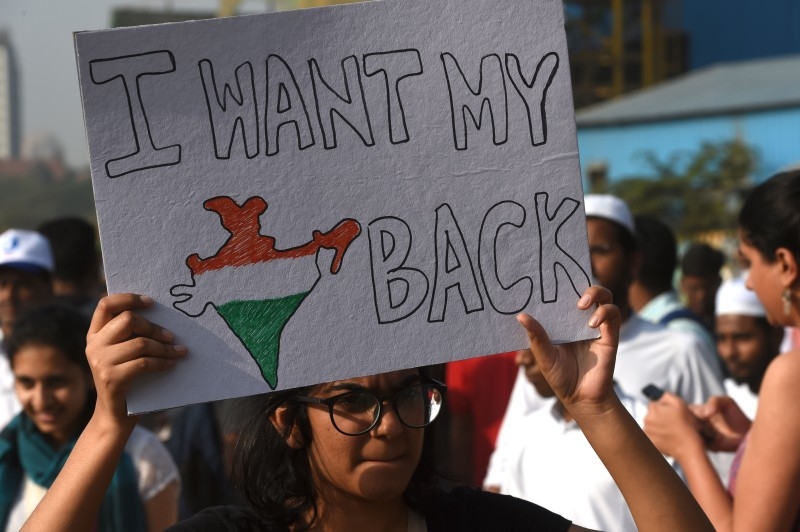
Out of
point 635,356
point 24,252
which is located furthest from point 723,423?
point 24,252

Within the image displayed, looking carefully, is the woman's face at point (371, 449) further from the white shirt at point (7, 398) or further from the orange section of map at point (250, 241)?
the white shirt at point (7, 398)

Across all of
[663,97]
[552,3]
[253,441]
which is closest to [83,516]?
[253,441]

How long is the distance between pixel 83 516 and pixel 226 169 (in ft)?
2.08

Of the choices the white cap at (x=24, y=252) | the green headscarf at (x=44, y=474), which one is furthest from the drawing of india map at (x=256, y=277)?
the white cap at (x=24, y=252)

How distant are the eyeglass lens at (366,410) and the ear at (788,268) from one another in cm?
114

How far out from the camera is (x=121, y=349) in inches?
80.6

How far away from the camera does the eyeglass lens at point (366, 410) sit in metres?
2.28

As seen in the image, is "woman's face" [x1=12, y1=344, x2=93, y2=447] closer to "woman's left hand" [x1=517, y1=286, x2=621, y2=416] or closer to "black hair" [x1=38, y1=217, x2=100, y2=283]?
"woman's left hand" [x1=517, y1=286, x2=621, y2=416]

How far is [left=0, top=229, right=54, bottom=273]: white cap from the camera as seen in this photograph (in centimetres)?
528

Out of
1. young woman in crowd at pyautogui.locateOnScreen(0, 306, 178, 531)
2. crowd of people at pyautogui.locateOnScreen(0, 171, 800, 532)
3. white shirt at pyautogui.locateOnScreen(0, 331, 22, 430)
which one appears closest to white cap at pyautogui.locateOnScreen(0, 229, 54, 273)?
A: crowd of people at pyautogui.locateOnScreen(0, 171, 800, 532)

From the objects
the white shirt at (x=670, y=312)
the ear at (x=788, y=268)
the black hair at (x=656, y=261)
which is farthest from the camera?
the black hair at (x=656, y=261)

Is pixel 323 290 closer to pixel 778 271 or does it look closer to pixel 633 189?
pixel 778 271

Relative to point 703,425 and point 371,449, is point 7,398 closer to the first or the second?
point 703,425

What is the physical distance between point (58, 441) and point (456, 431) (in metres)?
1.89
